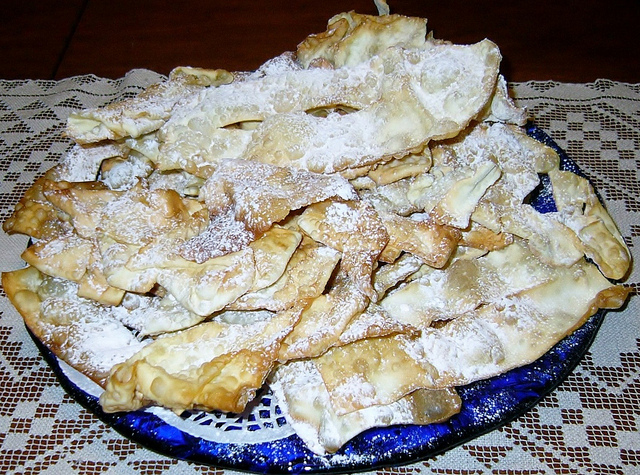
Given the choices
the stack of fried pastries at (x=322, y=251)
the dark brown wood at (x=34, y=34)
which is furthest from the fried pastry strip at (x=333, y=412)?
the dark brown wood at (x=34, y=34)

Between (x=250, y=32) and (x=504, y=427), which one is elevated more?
(x=250, y=32)

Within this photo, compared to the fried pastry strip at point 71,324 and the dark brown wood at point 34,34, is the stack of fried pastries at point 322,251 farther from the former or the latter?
the dark brown wood at point 34,34

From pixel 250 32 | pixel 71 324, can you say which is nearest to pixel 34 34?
pixel 250 32

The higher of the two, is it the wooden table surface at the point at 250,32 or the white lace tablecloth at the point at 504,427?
the wooden table surface at the point at 250,32

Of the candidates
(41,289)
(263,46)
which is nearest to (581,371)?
(41,289)

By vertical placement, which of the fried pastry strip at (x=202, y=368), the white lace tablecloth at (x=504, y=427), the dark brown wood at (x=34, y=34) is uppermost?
the fried pastry strip at (x=202, y=368)

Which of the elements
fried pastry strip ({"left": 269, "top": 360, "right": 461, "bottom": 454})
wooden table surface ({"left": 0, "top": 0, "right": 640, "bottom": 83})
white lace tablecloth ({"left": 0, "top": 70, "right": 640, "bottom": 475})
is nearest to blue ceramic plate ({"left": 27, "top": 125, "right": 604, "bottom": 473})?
fried pastry strip ({"left": 269, "top": 360, "right": 461, "bottom": 454})

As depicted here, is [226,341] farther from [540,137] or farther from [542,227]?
[540,137]

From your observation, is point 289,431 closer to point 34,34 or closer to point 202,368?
point 202,368
